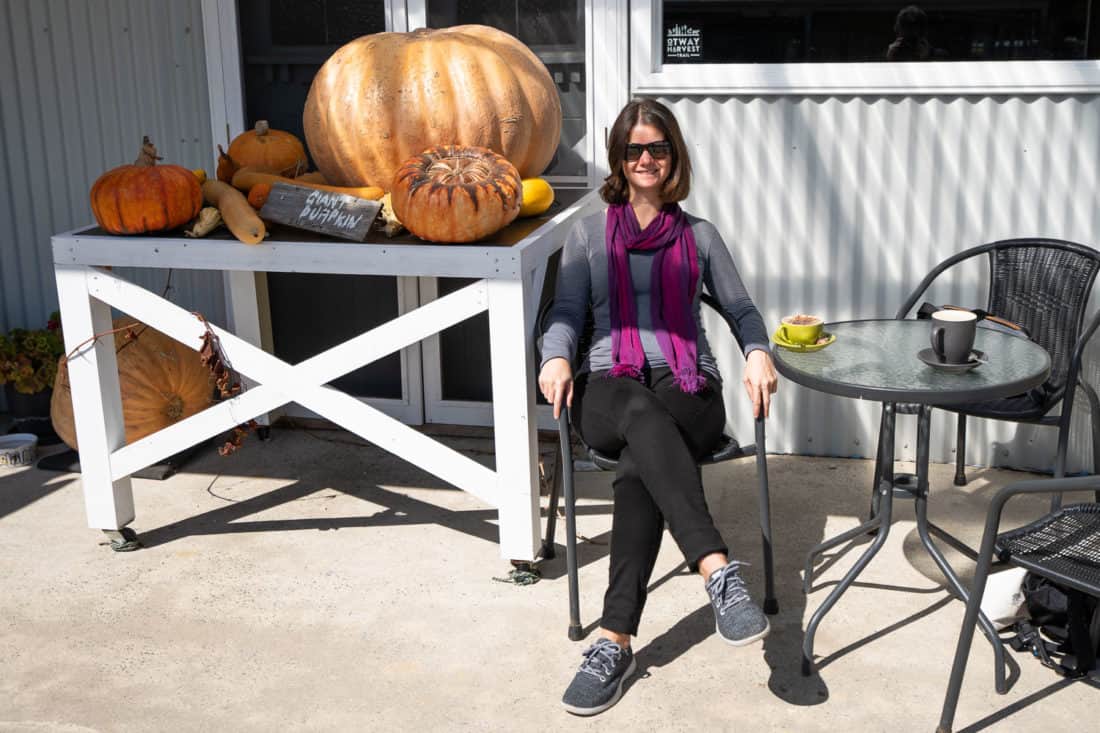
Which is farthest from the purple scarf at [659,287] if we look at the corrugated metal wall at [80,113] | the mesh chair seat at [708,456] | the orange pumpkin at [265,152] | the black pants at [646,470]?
the corrugated metal wall at [80,113]

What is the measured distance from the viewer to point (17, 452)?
198 inches

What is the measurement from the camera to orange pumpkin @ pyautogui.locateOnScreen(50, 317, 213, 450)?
4781mm

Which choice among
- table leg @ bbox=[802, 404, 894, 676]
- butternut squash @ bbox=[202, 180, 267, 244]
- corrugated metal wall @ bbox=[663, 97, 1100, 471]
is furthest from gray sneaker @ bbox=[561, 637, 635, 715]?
corrugated metal wall @ bbox=[663, 97, 1100, 471]

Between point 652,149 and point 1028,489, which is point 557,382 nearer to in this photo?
point 652,149

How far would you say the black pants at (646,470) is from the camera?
323 centimetres

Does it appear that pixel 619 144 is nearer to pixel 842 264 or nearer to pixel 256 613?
pixel 842 264

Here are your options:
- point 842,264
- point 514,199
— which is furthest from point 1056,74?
point 514,199

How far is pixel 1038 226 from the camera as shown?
4.53 m

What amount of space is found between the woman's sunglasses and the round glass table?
66 centimetres

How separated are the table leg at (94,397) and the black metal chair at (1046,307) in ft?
8.81

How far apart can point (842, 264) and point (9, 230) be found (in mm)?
3715

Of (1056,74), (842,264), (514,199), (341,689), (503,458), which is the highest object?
(1056,74)

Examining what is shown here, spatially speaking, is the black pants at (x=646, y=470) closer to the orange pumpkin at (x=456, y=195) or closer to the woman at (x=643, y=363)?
the woman at (x=643, y=363)

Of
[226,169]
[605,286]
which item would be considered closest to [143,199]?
[226,169]
